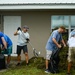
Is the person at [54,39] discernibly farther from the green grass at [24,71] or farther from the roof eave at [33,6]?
the roof eave at [33,6]

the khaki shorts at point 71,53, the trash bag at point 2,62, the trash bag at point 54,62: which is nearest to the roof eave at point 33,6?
the trash bag at point 2,62

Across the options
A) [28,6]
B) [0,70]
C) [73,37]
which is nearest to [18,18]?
[28,6]

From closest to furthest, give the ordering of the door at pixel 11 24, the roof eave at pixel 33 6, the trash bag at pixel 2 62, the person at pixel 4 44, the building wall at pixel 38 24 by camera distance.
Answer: the person at pixel 4 44, the trash bag at pixel 2 62, the roof eave at pixel 33 6, the building wall at pixel 38 24, the door at pixel 11 24

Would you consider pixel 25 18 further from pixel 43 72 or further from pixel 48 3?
pixel 43 72

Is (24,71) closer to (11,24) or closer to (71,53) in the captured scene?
(71,53)

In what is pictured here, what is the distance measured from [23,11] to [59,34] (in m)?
4.26

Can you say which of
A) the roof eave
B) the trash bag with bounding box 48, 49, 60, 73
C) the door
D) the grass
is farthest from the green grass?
the door

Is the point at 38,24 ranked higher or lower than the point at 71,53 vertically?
higher

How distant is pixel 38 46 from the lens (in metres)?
15.1

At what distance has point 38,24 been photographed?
15055mm

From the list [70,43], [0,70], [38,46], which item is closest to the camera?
[70,43]

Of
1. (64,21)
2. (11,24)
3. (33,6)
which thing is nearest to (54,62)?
(33,6)

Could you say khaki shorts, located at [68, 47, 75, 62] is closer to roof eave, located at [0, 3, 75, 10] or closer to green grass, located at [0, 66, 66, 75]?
green grass, located at [0, 66, 66, 75]

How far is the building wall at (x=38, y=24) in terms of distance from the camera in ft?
49.1
